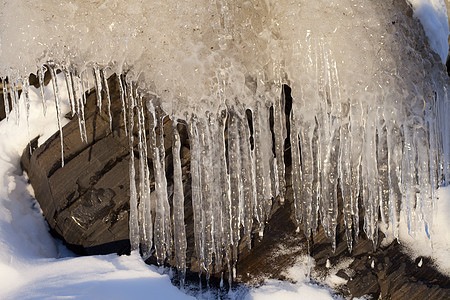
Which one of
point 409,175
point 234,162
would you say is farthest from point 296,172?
point 409,175

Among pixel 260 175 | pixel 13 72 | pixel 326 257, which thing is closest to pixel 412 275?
pixel 326 257

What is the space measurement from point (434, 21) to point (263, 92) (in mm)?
1002

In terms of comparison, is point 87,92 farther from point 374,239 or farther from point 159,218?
point 374,239

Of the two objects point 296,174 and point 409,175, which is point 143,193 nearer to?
point 296,174

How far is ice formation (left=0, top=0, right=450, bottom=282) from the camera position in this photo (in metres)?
2.35

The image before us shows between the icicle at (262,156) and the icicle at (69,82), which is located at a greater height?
the icicle at (69,82)

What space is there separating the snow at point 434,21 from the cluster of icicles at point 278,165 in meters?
0.26

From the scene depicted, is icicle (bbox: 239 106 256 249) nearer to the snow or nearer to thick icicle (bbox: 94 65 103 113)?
thick icicle (bbox: 94 65 103 113)

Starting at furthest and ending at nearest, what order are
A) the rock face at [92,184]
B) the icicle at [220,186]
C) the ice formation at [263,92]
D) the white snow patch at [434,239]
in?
the rock face at [92,184] < the white snow patch at [434,239] < the icicle at [220,186] < the ice formation at [263,92]

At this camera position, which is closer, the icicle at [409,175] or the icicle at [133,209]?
the icicle at [409,175]

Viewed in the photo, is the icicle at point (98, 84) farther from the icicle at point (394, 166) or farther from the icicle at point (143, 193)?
the icicle at point (394, 166)

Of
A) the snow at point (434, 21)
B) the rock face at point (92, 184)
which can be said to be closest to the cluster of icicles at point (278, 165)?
the rock face at point (92, 184)

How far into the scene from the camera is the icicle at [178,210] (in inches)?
101

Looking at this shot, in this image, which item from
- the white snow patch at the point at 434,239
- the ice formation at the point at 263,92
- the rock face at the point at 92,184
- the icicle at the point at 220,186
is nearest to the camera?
the ice formation at the point at 263,92
